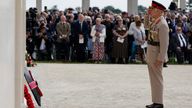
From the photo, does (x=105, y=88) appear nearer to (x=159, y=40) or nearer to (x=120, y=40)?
(x=159, y=40)

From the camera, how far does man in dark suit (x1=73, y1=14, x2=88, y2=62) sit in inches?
819

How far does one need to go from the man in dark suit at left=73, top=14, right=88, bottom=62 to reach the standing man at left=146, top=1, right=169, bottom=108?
1196cm

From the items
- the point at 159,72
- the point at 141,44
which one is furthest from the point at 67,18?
the point at 159,72

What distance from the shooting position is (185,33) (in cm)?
2189

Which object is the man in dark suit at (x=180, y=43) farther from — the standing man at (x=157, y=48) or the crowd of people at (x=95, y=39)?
the standing man at (x=157, y=48)

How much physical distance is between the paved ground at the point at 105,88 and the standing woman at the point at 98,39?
10.6ft

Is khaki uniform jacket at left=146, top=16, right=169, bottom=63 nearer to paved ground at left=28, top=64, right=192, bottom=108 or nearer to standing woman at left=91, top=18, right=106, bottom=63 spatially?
paved ground at left=28, top=64, right=192, bottom=108

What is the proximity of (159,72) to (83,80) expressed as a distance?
5.09m

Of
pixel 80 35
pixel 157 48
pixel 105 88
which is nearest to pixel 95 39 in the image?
pixel 80 35

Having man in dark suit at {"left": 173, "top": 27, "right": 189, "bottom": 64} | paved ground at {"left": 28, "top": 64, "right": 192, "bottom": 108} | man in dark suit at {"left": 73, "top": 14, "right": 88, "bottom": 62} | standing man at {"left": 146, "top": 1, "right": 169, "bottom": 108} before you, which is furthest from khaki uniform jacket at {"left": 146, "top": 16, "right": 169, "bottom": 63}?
man in dark suit at {"left": 173, "top": 27, "right": 189, "bottom": 64}

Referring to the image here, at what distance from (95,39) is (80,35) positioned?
0.65 m

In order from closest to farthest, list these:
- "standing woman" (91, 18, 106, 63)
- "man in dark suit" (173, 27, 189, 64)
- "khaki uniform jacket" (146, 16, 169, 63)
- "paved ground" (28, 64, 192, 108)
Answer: "khaki uniform jacket" (146, 16, 169, 63), "paved ground" (28, 64, 192, 108), "standing woman" (91, 18, 106, 63), "man in dark suit" (173, 27, 189, 64)

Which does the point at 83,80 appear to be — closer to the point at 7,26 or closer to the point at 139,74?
the point at 139,74

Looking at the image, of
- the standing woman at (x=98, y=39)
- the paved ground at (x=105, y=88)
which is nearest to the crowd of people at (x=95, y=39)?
the standing woman at (x=98, y=39)
